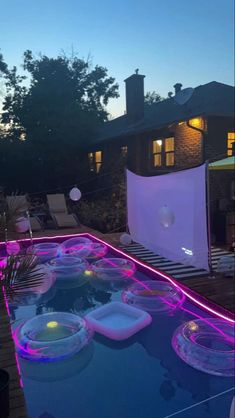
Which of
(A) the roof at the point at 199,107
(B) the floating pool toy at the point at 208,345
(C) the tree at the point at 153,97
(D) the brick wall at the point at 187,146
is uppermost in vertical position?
(C) the tree at the point at 153,97

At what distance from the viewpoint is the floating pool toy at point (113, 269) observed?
6.90 metres

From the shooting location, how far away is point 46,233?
11.3 metres

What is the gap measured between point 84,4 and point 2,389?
14609 millimetres

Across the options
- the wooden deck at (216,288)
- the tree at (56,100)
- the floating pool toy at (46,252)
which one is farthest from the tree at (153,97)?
the wooden deck at (216,288)

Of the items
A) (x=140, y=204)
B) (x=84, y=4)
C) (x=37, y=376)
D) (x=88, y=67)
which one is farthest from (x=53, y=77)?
(x=37, y=376)

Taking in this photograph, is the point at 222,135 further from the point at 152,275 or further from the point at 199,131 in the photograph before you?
the point at 152,275

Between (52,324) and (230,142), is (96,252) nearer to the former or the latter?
(52,324)

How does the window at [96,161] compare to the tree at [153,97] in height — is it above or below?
below

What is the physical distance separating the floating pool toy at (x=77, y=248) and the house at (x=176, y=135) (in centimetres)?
430

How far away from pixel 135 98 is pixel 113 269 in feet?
40.1

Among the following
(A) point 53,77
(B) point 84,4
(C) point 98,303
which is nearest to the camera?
(C) point 98,303

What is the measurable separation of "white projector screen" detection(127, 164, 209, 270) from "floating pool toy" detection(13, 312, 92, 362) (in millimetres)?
2853

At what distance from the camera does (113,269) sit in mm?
6984

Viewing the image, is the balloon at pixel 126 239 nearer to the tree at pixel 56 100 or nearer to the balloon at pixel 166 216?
the balloon at pixel 166 216
